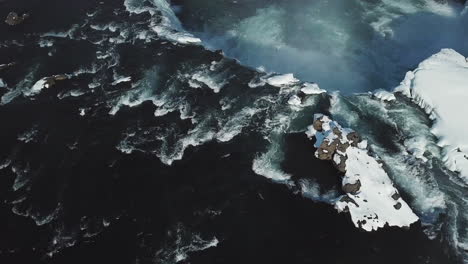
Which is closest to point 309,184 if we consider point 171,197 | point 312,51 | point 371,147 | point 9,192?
point 371,147

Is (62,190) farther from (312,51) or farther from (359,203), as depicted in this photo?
(312,51)

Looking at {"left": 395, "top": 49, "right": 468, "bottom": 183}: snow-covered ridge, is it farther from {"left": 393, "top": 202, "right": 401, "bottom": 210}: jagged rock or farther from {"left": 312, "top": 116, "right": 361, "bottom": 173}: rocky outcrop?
{"left": 312, "top": 116, "right": 361, "bottom": 173}: rocky outcrop

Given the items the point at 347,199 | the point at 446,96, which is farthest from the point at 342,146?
the point at 446,96

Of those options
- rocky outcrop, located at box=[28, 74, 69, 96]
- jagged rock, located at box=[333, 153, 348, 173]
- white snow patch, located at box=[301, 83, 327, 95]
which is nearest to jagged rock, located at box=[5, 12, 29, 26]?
rocky outcrop, located at box=[28, 74, 69, 96]

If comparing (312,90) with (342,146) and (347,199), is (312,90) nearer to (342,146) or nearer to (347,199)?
(342,146)

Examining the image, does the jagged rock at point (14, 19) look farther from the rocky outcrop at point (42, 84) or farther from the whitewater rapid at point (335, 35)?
the whitewater rapid at point (335, 35)

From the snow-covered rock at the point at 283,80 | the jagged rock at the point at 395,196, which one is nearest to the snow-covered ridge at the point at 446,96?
the jagged rock at the point at 395,196

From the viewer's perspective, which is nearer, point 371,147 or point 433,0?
point 371,147
